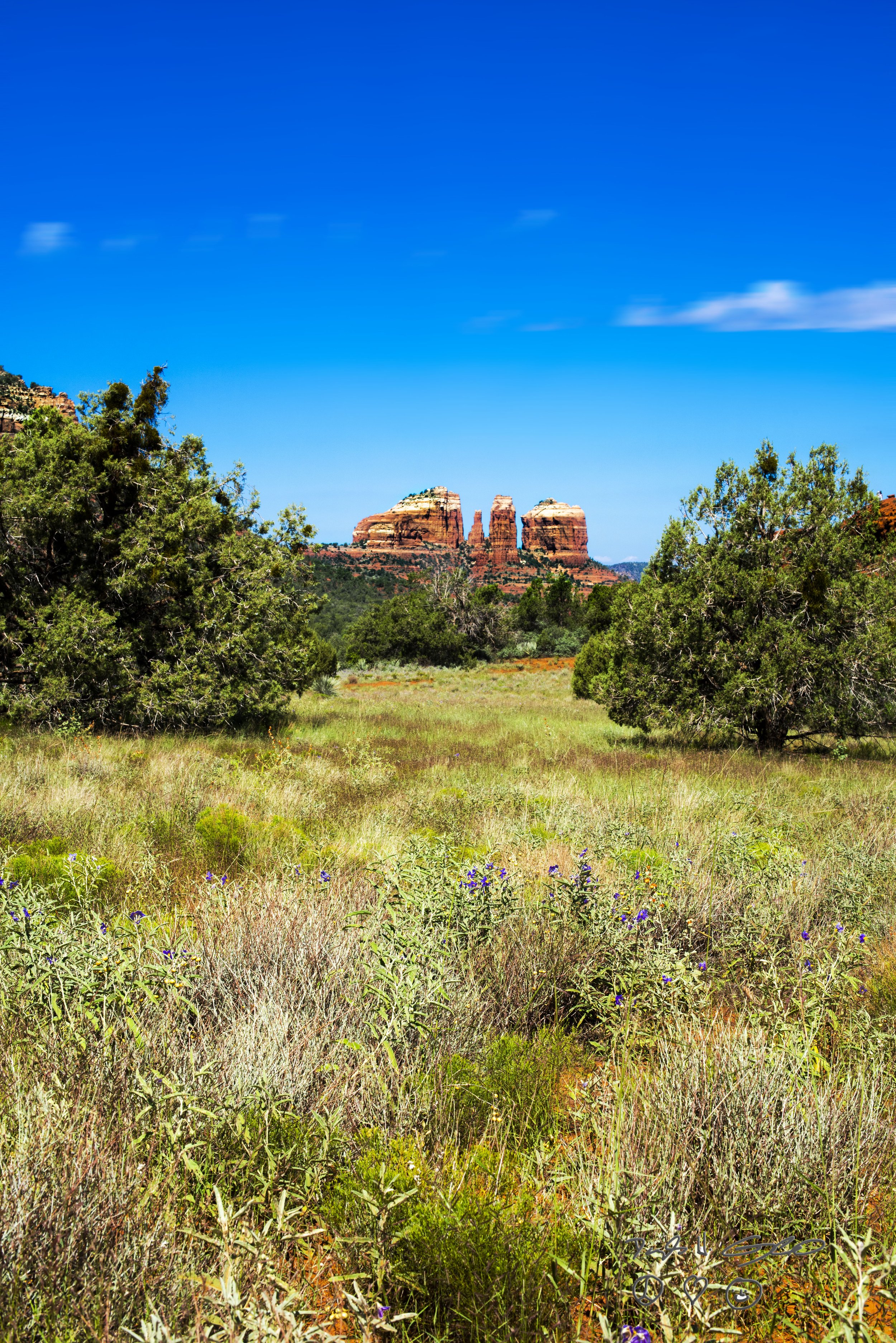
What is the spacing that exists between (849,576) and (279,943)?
13225mm

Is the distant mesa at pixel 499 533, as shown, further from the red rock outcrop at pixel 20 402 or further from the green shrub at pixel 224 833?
the green shrub at pixel 224 833

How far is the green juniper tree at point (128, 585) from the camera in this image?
11.5 m

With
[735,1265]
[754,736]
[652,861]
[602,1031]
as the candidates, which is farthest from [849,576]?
[735,1265]

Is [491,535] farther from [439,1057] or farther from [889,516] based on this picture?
[439,1057]

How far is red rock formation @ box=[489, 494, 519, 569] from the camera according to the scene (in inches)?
7594

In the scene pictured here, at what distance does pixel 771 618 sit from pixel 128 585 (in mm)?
11524

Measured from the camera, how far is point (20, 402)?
25.5 m

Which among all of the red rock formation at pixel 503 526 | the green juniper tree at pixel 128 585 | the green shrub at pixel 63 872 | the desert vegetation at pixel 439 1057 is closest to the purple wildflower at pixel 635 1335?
the desert vegetation at pixel 439 1057

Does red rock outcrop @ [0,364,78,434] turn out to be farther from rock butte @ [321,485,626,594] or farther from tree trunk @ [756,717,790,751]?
rock butte @ [321,485,626,594]

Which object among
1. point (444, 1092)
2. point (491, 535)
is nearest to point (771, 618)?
point (444, 1092)

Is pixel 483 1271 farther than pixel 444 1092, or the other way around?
pixel 444 1092

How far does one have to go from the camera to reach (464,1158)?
2.16 metres

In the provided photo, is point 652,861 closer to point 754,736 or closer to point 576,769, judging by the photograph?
point 576,769

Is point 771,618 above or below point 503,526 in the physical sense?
below
